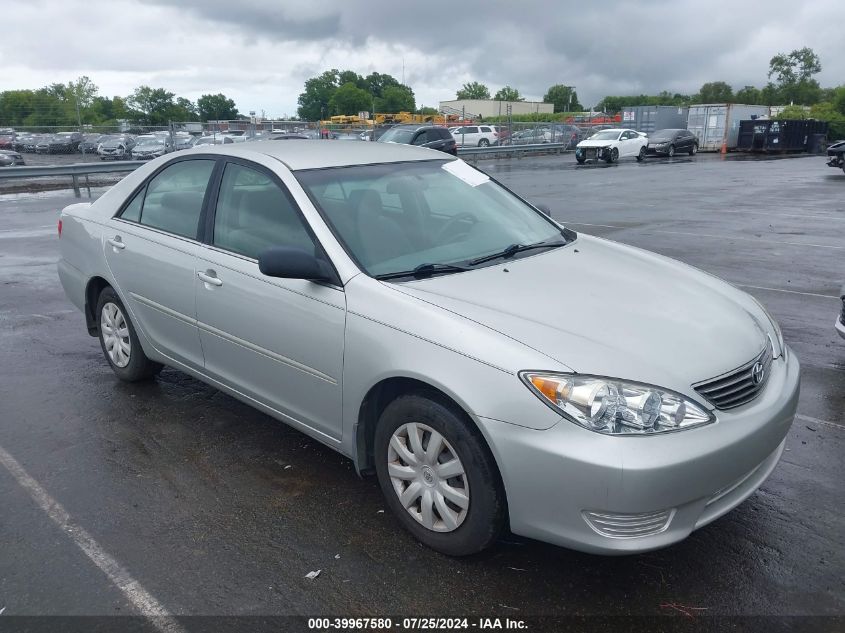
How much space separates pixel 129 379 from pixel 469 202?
2.73m

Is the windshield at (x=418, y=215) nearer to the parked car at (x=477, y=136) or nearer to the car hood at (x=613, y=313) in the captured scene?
the car hood at (x=613, y=313)

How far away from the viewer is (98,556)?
3.22 m

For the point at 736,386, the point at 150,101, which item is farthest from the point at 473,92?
the point at 736,386

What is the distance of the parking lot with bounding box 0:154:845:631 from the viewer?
2877 millimetres

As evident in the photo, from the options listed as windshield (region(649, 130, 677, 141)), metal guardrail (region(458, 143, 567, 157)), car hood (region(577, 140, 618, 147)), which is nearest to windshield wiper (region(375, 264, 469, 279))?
metal guardrail (region(458, 143, 567, 157))

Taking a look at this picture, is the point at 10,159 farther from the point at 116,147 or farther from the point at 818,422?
the point at 818,422

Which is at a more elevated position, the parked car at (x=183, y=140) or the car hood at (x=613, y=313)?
the parked car at (x=183, y=140)

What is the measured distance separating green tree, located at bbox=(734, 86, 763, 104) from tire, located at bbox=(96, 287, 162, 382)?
13495cm

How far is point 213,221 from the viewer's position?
422cm

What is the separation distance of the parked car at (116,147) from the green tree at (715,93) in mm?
132980

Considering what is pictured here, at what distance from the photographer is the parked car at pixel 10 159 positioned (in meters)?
28.2

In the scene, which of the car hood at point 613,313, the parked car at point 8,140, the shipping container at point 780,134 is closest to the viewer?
the car hood at point 613,313

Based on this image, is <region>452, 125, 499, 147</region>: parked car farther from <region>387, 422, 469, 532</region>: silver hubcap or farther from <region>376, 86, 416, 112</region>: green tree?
<region>376, 86, 416, 112</region>: green tree

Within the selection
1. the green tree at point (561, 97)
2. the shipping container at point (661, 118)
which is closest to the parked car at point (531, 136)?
the shipping container at point (661, 118)
